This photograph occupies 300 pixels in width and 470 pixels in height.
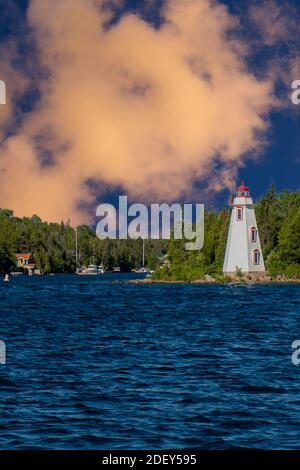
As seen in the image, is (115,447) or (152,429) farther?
(152,429)

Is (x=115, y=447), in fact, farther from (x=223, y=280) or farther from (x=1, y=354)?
(x=223, y=280)

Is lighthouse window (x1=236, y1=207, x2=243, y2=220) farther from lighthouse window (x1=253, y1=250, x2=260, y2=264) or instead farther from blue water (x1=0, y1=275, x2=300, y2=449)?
blue water (x1=0, y1=275, x2=300, y2=449)

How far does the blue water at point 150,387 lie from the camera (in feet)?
65.4

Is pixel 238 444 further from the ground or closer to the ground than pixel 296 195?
closer to the ground

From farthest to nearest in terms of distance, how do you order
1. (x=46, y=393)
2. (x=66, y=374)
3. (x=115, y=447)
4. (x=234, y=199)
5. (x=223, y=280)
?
(x=223, y=280) < (x=234, y=199) < (x=66, y=374) < (x=46, y=393) < (x=115, y=447)

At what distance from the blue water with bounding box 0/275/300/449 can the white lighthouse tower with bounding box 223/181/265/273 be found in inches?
2799

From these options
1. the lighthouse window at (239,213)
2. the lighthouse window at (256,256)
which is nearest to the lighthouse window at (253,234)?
the lighthouse window at (256,256)

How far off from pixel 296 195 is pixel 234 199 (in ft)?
227

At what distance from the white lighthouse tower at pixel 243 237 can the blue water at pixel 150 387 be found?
7108 cm

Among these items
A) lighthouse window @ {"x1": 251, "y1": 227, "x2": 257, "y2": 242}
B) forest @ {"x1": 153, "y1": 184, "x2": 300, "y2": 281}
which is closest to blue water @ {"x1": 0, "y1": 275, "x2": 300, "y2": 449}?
lighthouse window @ {"x1": 251, "y1": 227, "x2": 257, "y2": 242}

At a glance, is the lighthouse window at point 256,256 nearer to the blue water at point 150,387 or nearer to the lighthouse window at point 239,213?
the lighthouse window at point 239,213

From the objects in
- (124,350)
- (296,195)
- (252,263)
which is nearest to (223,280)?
(252,263)

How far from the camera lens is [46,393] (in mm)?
25438

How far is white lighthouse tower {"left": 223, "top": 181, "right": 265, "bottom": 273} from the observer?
121062mm
